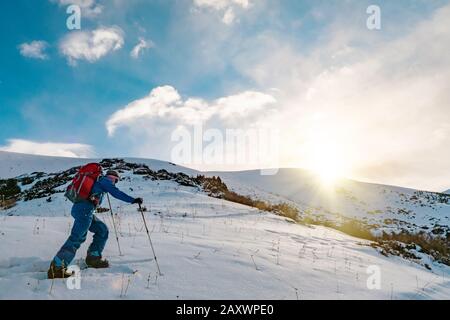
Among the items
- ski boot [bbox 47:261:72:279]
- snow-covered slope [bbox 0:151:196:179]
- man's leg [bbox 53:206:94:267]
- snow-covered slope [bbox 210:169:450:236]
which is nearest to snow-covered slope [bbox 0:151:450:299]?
ski boot [bbox 47:261:72:279]

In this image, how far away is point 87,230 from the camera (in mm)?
5492

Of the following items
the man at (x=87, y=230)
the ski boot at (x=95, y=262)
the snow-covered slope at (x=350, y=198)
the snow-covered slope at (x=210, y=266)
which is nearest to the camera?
the snow-covered slope at (x=210, y=266)

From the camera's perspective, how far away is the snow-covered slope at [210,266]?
16.2 ft

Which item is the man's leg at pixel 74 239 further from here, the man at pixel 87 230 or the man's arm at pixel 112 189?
the man's arm at pixel 112 189

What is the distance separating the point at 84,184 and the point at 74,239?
84 centimetres

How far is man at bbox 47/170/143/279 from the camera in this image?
516 centimetres

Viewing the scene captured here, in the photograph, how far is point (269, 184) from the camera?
46.3 metres

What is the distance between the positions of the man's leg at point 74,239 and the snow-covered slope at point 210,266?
0.34 metres

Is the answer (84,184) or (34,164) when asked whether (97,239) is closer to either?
(84,184)

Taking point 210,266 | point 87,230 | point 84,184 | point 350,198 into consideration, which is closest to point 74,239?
point 87,230

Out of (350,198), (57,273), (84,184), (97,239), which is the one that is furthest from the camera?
(350,198)

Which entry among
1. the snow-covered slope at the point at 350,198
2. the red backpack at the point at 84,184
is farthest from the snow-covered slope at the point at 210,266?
the snow-covered slope at the point at 350,198
